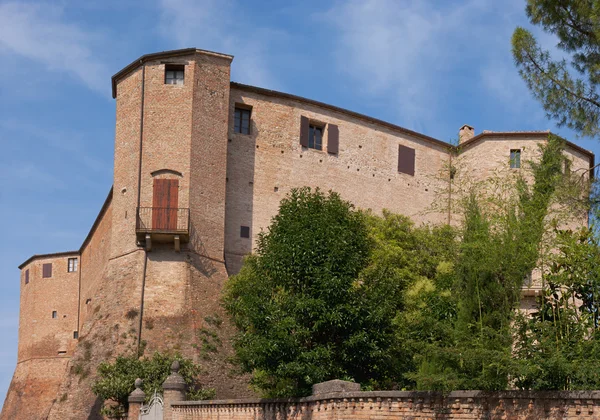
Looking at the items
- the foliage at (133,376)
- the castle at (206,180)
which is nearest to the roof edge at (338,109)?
the castle at (206,180)

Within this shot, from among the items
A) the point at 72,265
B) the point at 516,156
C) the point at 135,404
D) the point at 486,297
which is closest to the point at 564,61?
the point at 486,297

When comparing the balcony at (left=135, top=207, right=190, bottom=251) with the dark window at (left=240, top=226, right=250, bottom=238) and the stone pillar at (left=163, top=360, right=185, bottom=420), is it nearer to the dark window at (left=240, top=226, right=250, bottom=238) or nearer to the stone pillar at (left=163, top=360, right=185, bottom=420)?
the dark window at (left=240, top=226, right=250, bottom=238)

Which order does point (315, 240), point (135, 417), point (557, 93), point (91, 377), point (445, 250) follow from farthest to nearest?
1. point (445, 250)
2. point (91, 377)
3. point (135, 417)
4. point (315, 240)
5. point (557, 93)

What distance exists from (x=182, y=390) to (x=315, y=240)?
5129 millimetres

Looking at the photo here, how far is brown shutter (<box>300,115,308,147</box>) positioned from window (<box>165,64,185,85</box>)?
622 centimetres

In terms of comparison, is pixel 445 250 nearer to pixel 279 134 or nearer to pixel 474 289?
pixel 279 134

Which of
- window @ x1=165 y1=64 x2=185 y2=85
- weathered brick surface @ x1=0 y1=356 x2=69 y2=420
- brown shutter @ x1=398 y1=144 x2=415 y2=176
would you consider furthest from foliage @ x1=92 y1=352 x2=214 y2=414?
weathered brick surface @ x1=0 y1=356 x2=69 y2=420

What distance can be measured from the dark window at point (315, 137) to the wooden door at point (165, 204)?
7874mm

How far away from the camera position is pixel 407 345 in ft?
69.8

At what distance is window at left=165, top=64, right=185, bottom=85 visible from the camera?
35.2m

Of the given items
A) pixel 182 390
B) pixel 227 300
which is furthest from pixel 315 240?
pixel 227 300

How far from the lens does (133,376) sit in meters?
28.0

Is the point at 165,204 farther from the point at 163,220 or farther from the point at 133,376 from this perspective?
the point at 133,376

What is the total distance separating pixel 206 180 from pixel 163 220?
2.41m
